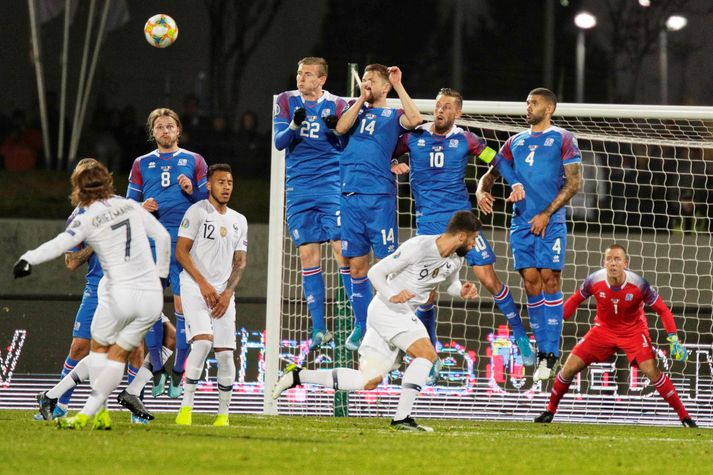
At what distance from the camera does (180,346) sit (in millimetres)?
9008

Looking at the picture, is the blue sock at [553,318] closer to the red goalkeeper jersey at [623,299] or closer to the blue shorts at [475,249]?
the blue shorts at [475,249]

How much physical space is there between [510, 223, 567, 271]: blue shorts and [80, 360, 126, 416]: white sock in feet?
11.9

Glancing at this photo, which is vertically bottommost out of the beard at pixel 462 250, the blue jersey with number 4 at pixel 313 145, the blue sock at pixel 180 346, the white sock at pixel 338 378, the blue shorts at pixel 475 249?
the white sock at pixel 338 378

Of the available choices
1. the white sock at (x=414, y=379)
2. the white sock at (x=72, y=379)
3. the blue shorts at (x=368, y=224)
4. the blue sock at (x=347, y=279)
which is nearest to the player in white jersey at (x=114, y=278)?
the white sock at (x=72, y=379)

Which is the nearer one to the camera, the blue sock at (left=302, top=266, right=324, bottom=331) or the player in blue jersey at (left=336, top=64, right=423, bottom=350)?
the player in blue jersey at (left=336, top=64, right=423, bottom=350)

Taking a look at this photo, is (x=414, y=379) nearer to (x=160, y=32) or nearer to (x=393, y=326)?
(x=393, y=326)

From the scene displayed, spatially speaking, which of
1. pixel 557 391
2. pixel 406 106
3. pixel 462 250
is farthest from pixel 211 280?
pixel 557 391

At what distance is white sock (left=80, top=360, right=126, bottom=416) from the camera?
6.78 m

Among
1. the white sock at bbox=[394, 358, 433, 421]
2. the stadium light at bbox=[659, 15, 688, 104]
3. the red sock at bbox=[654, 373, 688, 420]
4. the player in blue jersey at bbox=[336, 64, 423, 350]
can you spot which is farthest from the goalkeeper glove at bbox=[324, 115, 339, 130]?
the stadium light at bbox=[659, 15, 688, 104]

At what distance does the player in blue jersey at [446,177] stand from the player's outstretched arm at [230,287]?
161cm

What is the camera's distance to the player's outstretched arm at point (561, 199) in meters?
9.12

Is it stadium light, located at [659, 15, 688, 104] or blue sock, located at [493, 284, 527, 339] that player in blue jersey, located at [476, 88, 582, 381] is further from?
stadium light, located at [659, 15, 688, 104]

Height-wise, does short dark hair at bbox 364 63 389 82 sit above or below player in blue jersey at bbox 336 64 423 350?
above

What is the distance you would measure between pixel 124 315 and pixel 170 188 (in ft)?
7.95
